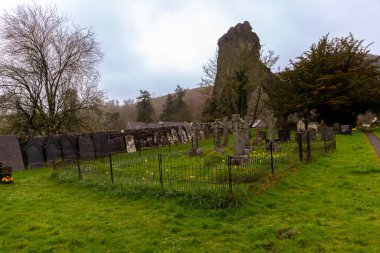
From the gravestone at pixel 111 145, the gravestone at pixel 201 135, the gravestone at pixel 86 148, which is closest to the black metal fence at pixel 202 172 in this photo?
the gravestone at pixel 86 148

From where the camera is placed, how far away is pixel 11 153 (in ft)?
59.7

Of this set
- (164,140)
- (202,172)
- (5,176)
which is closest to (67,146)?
(5,176)

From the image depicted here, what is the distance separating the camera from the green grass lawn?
6.18 m

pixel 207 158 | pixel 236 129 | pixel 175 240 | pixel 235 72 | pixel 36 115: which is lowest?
pixel 175 240

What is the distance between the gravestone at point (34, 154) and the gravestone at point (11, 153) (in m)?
0.47

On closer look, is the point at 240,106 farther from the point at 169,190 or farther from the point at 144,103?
the point at 144,103

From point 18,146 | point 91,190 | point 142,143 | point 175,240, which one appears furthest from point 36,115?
point 175,240

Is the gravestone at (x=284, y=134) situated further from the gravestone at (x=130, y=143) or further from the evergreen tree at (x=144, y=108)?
the evergreen tree at (x=144, y=108)

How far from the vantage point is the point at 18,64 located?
74.3 ft

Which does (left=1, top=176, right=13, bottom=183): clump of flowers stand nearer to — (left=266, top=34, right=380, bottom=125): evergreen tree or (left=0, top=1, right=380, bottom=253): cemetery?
(left=0, top=1, right=380, bottom=253): cemetery

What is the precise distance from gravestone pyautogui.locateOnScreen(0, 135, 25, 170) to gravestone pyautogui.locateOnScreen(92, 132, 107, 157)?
4.32 m

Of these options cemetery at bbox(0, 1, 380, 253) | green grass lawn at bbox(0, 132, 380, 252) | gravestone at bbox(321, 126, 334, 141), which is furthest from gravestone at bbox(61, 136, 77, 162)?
gravestone at bbox(321, 126, 334, 141)

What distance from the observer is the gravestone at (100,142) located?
20.8 m

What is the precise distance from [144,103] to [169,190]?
56462 mm
